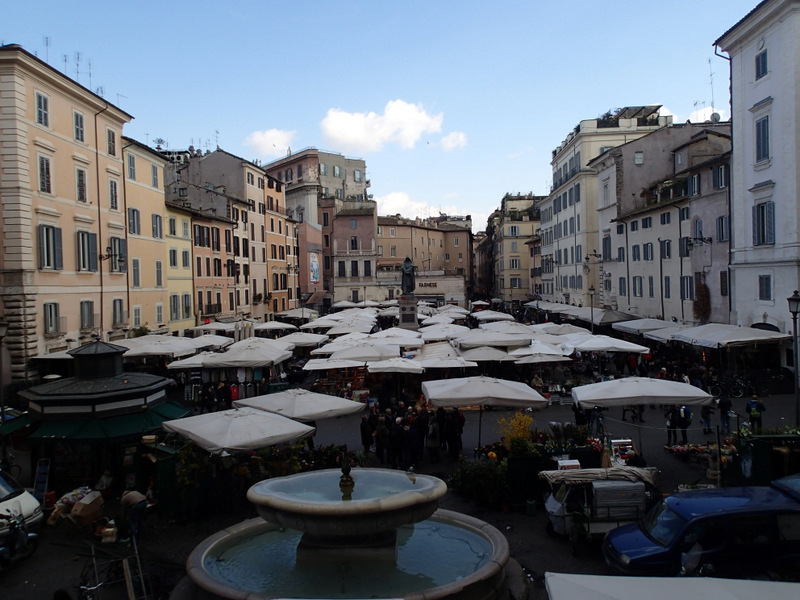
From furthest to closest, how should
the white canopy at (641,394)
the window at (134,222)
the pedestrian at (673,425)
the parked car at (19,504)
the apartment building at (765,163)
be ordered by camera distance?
the window at (134,222)
the apartment building at (765,163)
the pedestrian at (673,425)
the white canopy at (641,394)
the parked car at (19,504)

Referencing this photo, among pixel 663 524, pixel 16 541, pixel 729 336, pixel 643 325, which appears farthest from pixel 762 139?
pixel 16 541

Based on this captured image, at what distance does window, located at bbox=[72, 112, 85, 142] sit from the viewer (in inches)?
1240

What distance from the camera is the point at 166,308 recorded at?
137 ft

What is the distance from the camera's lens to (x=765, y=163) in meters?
27.8

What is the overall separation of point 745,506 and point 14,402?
89.4ft

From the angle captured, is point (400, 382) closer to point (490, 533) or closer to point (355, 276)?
point (490, 533)

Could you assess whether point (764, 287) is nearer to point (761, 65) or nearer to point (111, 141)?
point (761, 65)

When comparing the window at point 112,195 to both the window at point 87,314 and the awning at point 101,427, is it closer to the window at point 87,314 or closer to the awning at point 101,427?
the window at point 87,314

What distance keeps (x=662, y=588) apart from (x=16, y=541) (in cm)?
957

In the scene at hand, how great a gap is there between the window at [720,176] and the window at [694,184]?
5.78 feet

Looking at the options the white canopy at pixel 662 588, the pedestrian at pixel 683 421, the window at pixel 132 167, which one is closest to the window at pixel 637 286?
the pedestrian at pixel 683 421

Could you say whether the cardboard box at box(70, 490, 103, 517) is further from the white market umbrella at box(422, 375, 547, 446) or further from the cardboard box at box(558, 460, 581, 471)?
the cardboard box at box(558, 460, 581, 471)

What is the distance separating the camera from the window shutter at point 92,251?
32.4 meters

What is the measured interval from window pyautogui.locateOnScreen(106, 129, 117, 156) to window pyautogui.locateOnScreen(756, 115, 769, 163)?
103ft
